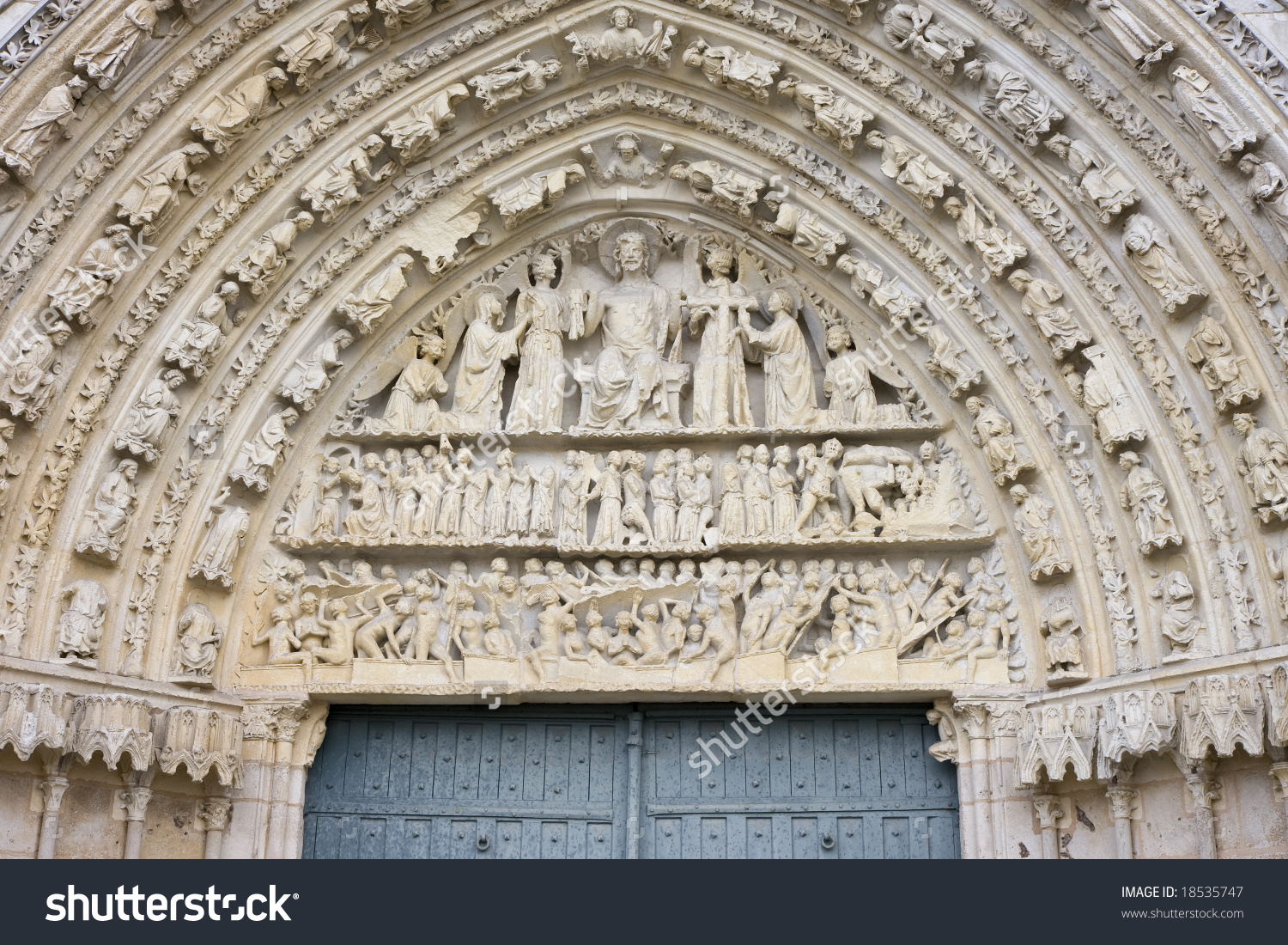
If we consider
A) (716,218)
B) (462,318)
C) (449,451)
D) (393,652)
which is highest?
(716,218)

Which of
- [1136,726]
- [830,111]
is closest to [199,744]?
[1136,726]

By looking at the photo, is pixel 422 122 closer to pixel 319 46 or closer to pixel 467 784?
pixel 319 46

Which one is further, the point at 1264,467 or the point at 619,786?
the point at 619,786

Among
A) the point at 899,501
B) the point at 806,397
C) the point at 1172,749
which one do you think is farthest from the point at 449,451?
the point at 1172,749

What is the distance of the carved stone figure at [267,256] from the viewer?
288 inches

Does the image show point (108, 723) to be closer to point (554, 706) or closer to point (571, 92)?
point (554, 706)

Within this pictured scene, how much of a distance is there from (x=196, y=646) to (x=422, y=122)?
10.2ft

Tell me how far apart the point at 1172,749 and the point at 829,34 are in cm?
414

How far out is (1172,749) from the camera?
6.15 metres

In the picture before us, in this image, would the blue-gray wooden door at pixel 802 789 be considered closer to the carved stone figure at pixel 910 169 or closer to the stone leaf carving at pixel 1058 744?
the stone leaf carving at pixel 1058 744

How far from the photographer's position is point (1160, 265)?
254 inches

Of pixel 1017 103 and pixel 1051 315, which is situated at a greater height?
pixel 1017 103

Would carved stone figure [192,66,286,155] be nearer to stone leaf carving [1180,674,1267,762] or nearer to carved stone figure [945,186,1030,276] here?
carved stone figure [945,186,1030,276]

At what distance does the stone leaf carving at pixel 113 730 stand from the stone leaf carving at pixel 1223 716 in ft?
16.1
